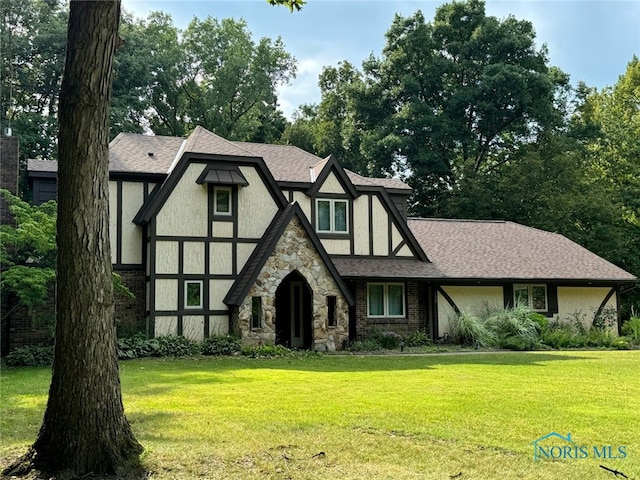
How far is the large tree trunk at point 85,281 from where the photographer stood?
616cm

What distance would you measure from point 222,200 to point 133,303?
4457 millimetres

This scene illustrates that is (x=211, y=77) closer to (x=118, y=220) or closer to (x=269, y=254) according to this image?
(x=118, y=220)

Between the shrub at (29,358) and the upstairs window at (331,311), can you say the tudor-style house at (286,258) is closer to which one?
the upstairs window at (331,311)

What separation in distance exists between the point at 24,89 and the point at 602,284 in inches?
1274

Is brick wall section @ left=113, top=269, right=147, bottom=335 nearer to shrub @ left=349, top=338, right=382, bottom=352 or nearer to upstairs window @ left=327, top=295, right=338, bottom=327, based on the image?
upstairs window @ left=327, top=295, right=338, bottom=327

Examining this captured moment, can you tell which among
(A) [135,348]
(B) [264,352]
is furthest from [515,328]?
(A) [135,348]

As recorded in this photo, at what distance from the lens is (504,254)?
1066 inches

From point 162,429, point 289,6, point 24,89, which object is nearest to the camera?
point 162,429

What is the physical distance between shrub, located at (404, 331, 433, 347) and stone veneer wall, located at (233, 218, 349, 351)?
2536mm

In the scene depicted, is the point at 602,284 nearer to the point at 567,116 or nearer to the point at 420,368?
the point at 420,368

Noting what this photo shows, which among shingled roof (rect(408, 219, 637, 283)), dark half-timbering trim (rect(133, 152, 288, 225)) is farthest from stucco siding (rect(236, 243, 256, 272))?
shingled roof (rect(408, 219, 637, 283))

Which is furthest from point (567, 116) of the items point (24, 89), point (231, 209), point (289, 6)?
point (289, 6)

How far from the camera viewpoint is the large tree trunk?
20.2ft

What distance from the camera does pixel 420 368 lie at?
1521cm
